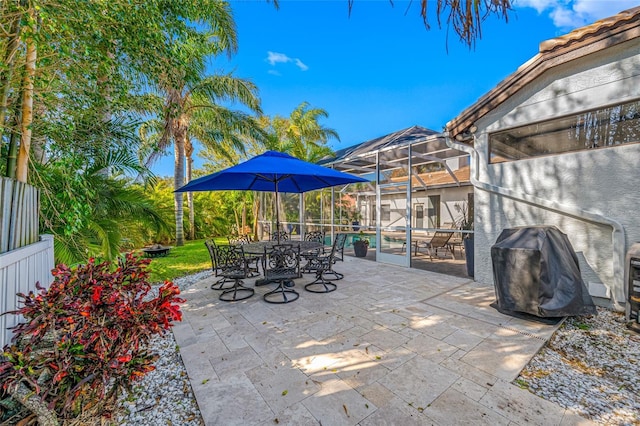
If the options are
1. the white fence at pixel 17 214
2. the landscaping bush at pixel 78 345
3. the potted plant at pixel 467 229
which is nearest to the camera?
the landscaping bush at pixel 78 345

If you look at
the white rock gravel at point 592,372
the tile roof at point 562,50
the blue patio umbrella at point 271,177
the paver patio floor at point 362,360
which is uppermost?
the tile roof at point 562,50

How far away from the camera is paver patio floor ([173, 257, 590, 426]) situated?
2088 mm

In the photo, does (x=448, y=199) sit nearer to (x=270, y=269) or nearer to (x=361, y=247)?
(x=361, y=247)

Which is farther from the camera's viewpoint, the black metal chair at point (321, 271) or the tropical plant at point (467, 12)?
the black metal chair at point (321, 271)

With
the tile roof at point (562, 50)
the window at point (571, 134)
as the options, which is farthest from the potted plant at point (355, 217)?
the window at point (571, 134)

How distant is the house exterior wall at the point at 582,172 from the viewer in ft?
13.2

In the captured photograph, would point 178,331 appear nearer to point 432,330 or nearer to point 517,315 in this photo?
point 432,330

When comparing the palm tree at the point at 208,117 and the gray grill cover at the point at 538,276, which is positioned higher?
the palm tree at the point at 208,117

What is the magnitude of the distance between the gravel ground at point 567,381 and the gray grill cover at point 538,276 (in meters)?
0.36

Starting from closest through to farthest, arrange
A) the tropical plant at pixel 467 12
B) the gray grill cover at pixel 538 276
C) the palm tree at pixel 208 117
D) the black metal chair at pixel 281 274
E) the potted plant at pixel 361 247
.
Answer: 1. the tropical plant at pixel 467 12
2. the gray grill cover at pixel 538 276
3. the black metal chair at pixel 281 274
4. the potted plant at pixel 361 247
5. the palm tree at pixel 208 117

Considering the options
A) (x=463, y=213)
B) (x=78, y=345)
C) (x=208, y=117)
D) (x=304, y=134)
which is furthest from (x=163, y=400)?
(x=304, y=134)

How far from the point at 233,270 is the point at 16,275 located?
A: 2.78 metres

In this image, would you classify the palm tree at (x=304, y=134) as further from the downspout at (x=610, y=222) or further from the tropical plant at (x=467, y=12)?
the tropical plant at (x=467, y=12)

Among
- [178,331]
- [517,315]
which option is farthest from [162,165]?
[517,315]
